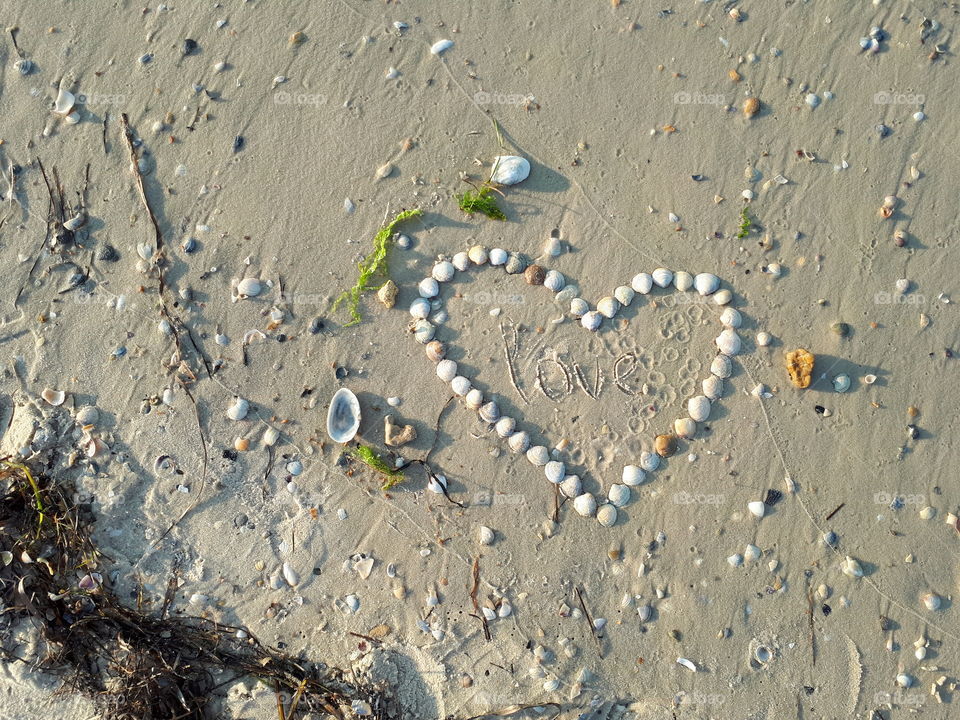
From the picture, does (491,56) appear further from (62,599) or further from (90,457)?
(62,599)

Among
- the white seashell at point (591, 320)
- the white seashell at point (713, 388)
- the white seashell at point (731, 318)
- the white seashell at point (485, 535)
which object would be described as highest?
the white seashell at point (731, 318)

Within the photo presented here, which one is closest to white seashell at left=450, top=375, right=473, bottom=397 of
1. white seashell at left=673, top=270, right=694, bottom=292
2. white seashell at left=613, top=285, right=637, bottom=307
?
white seashell at left=613, top=285, right=637, bottom=307

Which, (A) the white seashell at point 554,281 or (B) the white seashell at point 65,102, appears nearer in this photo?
(A) the white seashell at point 554,281

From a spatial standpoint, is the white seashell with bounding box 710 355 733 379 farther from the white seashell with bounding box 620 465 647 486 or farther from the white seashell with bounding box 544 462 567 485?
the white seashell with bounding box 544 462 567 485

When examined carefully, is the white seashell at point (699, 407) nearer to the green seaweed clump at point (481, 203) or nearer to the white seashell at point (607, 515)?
the white seashell at point (607, 515)

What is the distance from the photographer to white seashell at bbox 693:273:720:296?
4312 millimetres

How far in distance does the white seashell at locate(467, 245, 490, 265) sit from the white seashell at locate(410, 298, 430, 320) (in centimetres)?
41

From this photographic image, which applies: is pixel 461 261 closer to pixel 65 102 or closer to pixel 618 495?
pixel 618 495

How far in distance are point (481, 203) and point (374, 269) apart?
32.4 inches

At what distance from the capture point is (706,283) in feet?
14.1

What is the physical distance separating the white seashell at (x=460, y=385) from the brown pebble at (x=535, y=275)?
77 centimetres

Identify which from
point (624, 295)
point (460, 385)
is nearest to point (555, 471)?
point (460, 385)

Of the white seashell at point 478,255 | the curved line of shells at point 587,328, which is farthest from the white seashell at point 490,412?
the white seashell at point 478,255

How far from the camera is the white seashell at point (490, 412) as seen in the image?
4.32 meters
